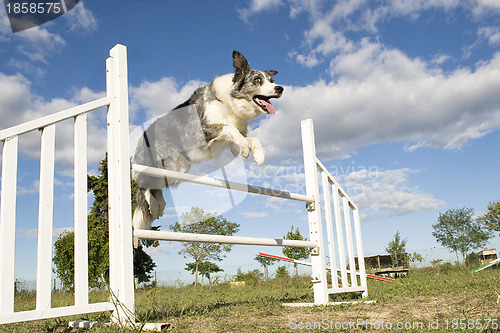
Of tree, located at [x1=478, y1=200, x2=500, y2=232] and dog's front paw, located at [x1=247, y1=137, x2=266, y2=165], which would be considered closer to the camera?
dog's front paw, located at [x1=247, y1=137, x2=266, y2=165]

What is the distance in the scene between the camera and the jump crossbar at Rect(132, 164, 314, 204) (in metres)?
2.83

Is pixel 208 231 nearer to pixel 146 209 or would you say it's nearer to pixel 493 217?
pixel 146 209

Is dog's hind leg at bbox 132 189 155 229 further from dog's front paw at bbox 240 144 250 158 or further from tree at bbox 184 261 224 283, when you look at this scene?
tree at bbox 184 261 224 283

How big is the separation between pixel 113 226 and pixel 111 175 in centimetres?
35

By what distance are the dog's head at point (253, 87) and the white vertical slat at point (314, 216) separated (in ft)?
2.33

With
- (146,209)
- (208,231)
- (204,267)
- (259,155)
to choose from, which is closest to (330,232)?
(259,155)

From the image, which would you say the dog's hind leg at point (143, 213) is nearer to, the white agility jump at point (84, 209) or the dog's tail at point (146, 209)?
the dog's tail at point (146, 209)

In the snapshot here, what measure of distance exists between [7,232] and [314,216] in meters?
2.96

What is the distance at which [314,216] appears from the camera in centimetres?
423

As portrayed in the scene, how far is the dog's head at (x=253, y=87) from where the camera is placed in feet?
12.3

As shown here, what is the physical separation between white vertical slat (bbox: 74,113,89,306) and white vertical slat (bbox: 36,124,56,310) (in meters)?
0.16

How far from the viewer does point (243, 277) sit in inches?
427

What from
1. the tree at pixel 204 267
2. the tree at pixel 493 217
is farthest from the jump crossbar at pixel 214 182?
the tree at pixel 493 217

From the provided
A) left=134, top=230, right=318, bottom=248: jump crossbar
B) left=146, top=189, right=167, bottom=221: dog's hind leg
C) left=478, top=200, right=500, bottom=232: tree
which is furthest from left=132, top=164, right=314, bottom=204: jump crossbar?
left=478, top=200, right=500, bottom=232: tree
